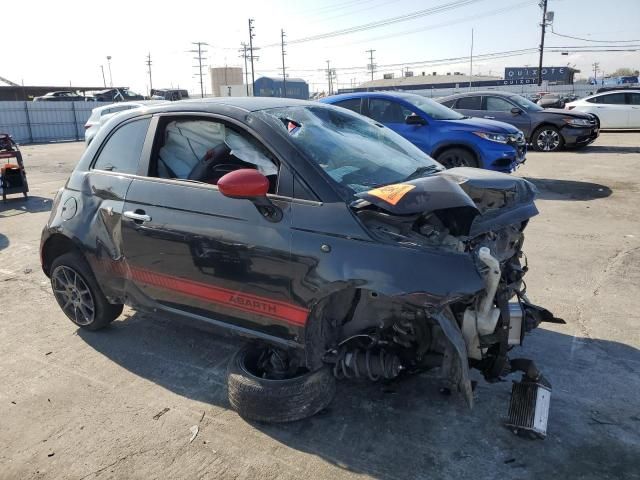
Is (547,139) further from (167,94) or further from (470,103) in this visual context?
(167,94)

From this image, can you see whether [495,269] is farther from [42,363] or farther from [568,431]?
[42,363]

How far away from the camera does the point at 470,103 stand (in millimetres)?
13867

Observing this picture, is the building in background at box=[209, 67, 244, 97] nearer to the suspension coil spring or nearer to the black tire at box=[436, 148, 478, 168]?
the black tire at box=[436, 148, 478, 168]

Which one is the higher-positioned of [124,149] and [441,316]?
[124,149]

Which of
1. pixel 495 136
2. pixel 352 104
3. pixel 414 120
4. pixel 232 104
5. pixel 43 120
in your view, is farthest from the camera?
pixel 43 120

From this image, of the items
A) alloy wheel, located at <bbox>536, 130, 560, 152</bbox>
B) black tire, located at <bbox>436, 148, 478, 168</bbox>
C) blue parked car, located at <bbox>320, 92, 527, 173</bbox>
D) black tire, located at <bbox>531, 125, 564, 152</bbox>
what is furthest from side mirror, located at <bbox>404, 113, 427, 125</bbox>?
alloy wheel, located at <bbox>536, 130, 560, 152</bbox>

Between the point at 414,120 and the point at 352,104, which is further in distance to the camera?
the point at 352,104

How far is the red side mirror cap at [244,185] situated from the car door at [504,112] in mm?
12074

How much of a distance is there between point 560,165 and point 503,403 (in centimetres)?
1083

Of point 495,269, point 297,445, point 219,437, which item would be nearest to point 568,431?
point 495,269

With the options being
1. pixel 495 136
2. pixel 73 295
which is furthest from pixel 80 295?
pixel 495 136

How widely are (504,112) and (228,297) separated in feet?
41.7

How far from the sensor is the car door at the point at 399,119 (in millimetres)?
9688

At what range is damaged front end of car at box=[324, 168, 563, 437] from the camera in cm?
265
